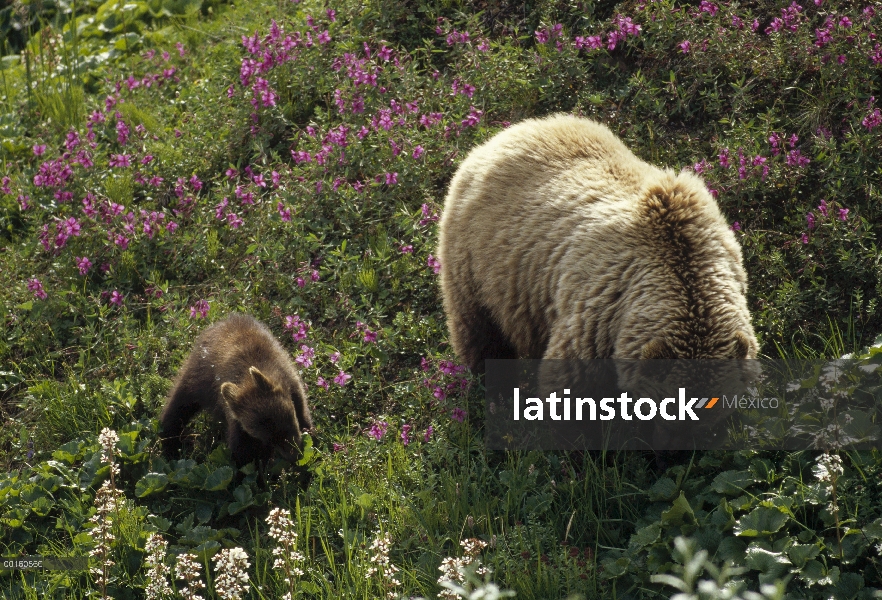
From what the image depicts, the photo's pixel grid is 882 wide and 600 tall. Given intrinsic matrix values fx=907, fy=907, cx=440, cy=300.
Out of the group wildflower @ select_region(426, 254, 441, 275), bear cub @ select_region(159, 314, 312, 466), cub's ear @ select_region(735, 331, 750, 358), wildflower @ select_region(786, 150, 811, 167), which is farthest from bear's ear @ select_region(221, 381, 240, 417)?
wildflower @ select_region(786, 150, 811, 167)

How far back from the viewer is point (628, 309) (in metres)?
4.85

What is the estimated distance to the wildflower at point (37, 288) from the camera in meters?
7.18

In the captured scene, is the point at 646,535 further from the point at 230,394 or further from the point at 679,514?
the point at 230,394

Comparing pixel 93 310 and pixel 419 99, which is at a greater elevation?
pixel 419 99

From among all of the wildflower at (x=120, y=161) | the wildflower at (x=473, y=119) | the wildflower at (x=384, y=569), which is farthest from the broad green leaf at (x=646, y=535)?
the wildflower at (x=120, y=161)

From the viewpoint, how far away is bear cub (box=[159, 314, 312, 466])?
5422 millimetres

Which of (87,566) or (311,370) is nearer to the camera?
(87,566)

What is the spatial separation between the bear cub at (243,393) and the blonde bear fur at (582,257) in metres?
1.20

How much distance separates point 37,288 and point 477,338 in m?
3.67

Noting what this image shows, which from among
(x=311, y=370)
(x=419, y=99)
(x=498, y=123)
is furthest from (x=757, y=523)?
(x=419, y=99)

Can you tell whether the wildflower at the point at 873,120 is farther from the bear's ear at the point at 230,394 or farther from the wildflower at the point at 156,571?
the wildflower at the point at 156,571

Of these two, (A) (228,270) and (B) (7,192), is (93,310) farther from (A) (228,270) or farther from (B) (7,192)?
(B) (7,192)

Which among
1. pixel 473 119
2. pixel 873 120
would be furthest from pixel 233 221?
pixel 873 120

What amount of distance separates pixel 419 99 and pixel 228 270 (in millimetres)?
2243
